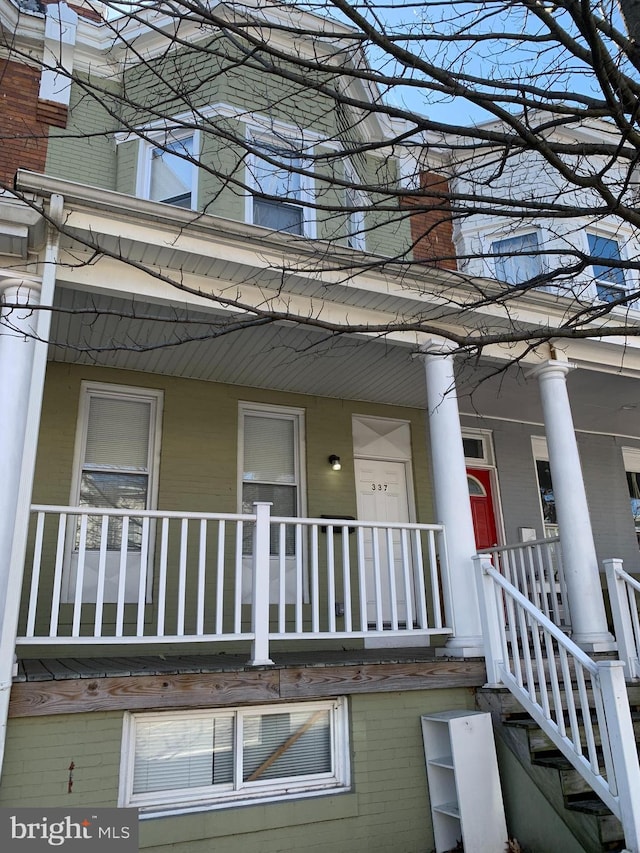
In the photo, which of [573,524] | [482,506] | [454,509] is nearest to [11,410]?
[454,509]

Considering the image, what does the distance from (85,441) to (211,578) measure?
181 centimetres

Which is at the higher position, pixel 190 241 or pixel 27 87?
pixel 27 87

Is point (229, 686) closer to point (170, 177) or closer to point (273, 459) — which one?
point (273, 459)

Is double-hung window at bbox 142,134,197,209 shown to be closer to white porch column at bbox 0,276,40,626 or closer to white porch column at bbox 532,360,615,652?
white porch column at bbox 0,276,40,626

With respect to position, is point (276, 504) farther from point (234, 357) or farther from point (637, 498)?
point (637, 498)

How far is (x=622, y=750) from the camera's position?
348 centimetres

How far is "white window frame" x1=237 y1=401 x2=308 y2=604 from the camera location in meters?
6.68

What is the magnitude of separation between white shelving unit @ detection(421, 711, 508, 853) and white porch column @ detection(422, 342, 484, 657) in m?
0.62

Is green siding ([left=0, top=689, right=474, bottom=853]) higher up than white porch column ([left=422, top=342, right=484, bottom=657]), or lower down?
lower down

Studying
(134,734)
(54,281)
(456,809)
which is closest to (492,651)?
(456,809)

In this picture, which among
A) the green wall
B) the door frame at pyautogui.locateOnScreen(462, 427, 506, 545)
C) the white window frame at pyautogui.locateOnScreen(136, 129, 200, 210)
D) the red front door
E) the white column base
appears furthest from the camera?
the door frame at pyautogui.locateOnScreen(462, 427, 506, 545)

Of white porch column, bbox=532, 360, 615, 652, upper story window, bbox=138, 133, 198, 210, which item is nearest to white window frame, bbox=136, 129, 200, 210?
upper story window, bbox=138, 133, 198, 210

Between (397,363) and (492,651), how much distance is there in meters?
3.12

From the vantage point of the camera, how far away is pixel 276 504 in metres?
7.11
